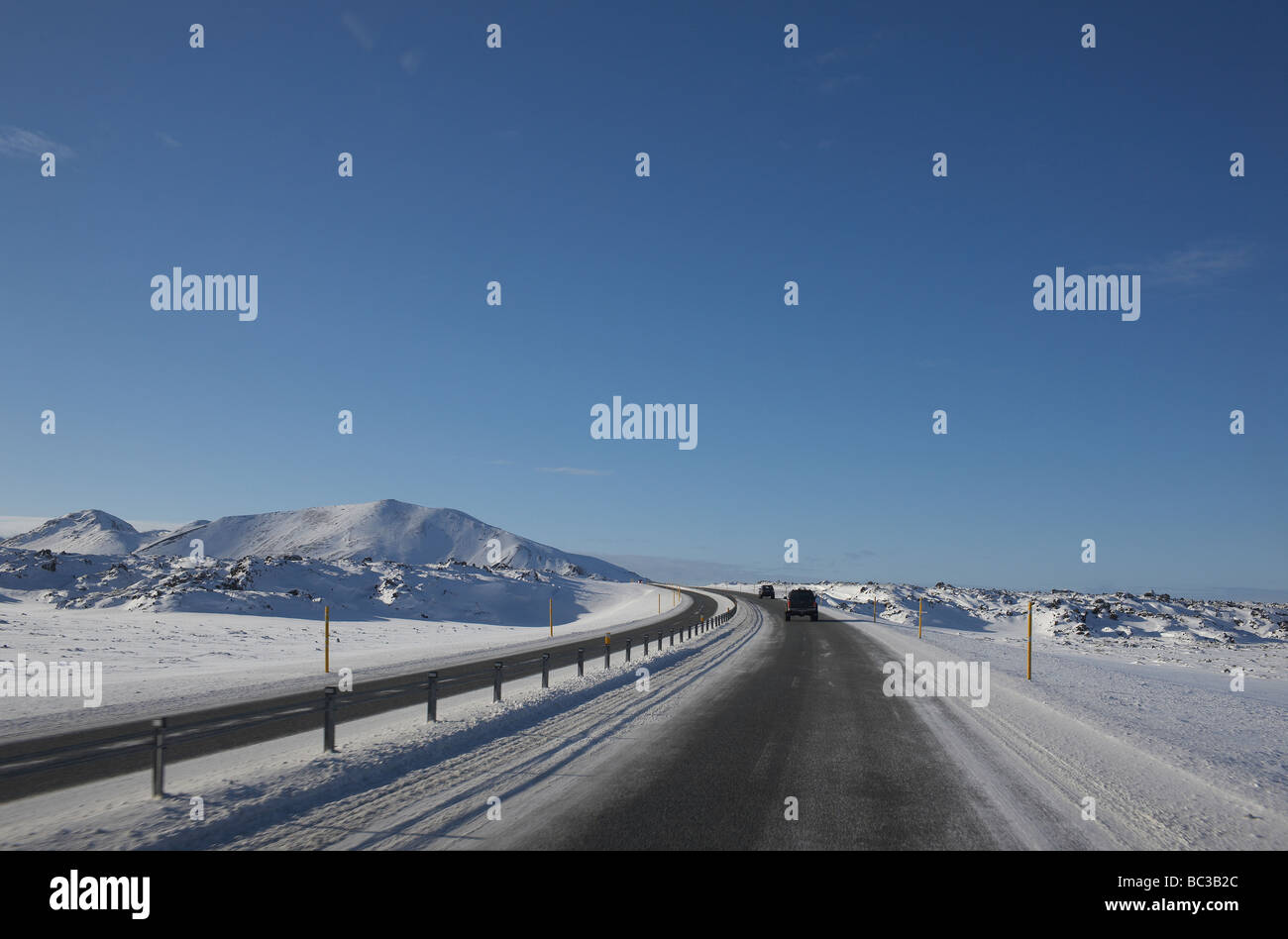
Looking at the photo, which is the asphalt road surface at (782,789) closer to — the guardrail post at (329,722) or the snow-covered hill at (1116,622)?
the guardrail post at (329,722)

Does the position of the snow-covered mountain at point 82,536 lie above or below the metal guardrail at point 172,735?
below

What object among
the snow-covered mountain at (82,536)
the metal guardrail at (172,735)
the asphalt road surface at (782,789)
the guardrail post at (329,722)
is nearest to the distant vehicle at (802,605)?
the asphalt road surface at (782,789)

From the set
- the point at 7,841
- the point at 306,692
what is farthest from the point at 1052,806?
the point at 306,692

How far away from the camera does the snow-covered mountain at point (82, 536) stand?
181m

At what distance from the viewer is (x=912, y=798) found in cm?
830

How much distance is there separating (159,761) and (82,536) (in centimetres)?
22152

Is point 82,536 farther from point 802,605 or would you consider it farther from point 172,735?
point 172,735

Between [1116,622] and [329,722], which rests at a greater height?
[329,722]

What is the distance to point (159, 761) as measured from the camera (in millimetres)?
8188

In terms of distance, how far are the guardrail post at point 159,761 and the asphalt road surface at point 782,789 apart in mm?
4300

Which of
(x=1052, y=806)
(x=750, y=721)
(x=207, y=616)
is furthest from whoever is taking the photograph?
(x=207, y=616)

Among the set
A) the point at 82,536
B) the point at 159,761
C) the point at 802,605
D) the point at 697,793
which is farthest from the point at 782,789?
the point at 82,536
